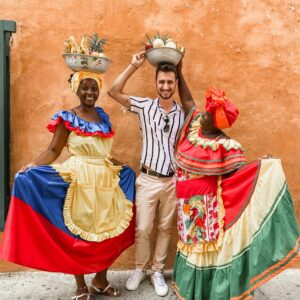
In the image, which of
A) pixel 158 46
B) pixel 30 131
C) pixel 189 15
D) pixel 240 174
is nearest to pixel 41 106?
pixel 30 131

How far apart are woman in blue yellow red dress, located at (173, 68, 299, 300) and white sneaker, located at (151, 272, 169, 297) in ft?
0.58

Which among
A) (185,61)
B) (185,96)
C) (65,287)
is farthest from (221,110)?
(65,287)

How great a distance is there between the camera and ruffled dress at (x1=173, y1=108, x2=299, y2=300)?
3.02m

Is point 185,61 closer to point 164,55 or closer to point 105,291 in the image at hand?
point 164,55

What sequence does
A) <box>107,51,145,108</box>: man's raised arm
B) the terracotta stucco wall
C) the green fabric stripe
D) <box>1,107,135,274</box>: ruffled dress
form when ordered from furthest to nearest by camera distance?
the terracotta stucco wall, <box>107,51,145,108</box>: man's raised arm, <box>1,107,135,274</box>: ruffled dress, the green fabric stripe

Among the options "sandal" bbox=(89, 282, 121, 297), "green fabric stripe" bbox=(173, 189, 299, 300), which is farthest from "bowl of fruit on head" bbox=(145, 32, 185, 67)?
"sandal" bbox=(89, 282, 121, 297)

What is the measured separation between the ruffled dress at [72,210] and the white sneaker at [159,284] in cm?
51

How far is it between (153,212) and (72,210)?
0.81 m

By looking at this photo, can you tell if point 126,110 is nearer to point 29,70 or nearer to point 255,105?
point 29,70

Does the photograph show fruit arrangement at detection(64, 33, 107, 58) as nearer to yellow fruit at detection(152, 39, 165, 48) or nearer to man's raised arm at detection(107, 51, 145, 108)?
man's raised arm at detection(107, 51, 145, 108)

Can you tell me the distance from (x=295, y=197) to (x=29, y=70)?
3129 millimetres

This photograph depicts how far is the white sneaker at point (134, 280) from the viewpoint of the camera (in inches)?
147

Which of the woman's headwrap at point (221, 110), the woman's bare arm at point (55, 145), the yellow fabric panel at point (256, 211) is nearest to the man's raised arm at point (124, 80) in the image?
the woman's bare arm at point (55, 145)

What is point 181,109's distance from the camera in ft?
12.4
